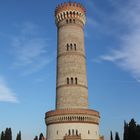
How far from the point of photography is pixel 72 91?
114 feet

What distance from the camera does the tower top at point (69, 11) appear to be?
125 feet

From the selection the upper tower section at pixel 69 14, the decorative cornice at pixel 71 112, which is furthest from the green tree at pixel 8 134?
the upper tower section at pixel 69 14

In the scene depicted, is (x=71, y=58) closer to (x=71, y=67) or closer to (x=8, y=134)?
(x=71, y=67)

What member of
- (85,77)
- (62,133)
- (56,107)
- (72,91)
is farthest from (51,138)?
(85,77)

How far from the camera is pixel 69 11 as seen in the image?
38094 millimetres

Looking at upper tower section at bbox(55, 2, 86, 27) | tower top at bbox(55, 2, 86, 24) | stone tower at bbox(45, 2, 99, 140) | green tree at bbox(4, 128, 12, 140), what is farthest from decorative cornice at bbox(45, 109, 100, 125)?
green tree at bbox(4, 128, 12, 140)

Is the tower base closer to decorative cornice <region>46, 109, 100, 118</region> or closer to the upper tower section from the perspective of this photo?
decorative cornice <region>46, 109, 100, 118</region>

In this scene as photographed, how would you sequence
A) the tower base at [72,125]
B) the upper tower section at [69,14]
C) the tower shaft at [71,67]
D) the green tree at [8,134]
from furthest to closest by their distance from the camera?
the green tree at [8,134]
the upper tower section at [69,14]
the tower shaft at [71,67]
the tower base at [72,125]

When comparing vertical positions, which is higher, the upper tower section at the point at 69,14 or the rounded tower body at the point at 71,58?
the upper tower section at the point at 69,14

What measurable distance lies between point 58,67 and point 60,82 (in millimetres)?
2139

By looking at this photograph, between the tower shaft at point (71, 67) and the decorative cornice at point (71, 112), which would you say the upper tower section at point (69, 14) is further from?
the decorative cornice at point (71, 112)

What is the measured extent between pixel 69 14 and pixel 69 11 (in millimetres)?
413

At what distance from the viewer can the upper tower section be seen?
38.0 metres

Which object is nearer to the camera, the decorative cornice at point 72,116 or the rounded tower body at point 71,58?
the decorative cornice at point 72,116
